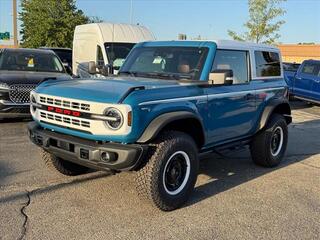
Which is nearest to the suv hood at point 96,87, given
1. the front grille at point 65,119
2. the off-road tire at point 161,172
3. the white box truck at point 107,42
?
the front grille at point 65,119

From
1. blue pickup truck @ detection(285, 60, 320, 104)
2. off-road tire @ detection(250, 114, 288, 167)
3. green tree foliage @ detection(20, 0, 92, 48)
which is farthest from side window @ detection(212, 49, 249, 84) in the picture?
green tree foliage @ detection(20, 0, 92, 48)

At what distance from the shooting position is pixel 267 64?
22.6 ft

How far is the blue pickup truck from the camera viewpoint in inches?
596

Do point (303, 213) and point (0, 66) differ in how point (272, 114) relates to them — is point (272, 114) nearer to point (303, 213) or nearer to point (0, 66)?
point (303, 213)

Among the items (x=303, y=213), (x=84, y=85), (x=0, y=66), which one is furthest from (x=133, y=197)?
(x=0, y=66)

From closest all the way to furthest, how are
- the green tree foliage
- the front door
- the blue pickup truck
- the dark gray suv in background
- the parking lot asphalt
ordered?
the parking lot asphalt
the front door
the dark gray suv in background
the blue pickup truck
the green tree foliage

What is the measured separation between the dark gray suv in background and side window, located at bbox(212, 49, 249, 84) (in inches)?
150

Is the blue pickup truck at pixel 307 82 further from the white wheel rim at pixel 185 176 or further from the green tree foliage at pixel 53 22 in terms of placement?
the green tree foliage at pixel 53 22

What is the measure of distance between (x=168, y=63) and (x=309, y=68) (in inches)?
448

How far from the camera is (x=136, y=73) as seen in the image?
5910mm

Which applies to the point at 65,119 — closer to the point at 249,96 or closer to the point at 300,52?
the point at 249,96

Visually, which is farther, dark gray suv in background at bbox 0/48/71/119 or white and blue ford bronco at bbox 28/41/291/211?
dark gray suv in background at bbox 0/48/71/119

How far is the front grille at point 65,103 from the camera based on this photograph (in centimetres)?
454

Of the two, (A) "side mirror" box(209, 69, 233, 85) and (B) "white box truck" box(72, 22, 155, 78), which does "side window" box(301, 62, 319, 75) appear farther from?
(A) "side mirror" box(209, 69, 233, 85)
